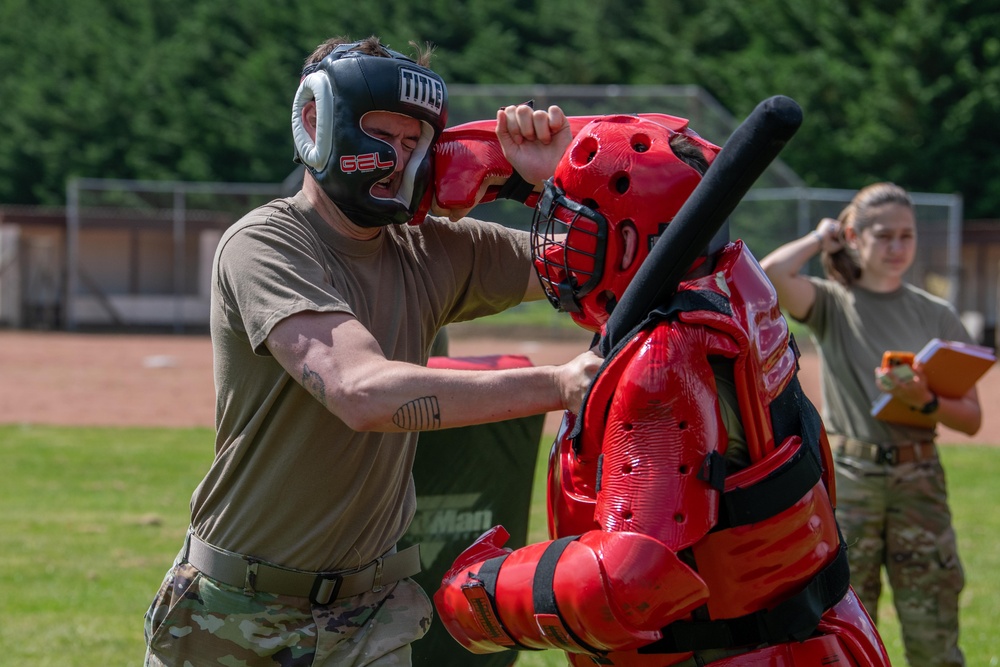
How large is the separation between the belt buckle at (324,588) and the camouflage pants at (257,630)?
4cm

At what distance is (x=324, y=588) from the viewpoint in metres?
3.38

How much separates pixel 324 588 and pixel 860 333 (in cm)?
372

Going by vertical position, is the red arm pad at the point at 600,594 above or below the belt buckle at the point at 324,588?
above

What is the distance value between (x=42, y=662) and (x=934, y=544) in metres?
4.52

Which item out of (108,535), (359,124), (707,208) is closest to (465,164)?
(359,124)

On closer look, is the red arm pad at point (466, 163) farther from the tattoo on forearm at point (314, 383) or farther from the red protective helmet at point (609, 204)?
the tattoo on forearm at point (314, 383)

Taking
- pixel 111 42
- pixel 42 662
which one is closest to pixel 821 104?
pixel 111 42

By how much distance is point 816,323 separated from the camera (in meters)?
6.28

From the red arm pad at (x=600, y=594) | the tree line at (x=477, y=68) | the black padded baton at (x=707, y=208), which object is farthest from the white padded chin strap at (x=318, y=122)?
the tree line at (x=477, y=68)

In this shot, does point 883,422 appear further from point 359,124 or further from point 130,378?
point 130,378

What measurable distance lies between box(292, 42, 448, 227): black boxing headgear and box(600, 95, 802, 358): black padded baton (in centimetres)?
96

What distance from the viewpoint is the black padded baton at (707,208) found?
8.00 feet

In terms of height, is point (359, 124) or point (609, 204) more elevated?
point (359, 124)

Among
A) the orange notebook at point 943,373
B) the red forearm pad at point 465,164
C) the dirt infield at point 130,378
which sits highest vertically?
the red forearm pad at point 465,164
